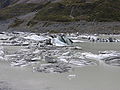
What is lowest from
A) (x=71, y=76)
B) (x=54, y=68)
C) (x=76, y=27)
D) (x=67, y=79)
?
(x=76, y=27)

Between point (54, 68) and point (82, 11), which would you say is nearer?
point (54, 68)

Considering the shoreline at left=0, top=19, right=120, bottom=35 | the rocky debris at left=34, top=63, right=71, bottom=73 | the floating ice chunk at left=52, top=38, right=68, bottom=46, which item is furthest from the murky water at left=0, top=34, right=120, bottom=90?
the shoreline at left=0, top=19, right=120, bottom=35

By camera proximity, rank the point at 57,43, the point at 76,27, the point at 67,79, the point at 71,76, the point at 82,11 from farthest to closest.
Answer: the point at 82,11 < the point at 76,27 < the point at 57,43 < the point at 71,76 < the point at 67,79

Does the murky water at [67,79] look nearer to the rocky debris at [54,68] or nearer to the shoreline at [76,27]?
the rocky debris at [54,68]

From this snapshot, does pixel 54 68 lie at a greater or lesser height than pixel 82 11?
greater

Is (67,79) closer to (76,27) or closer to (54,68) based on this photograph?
(54,68)

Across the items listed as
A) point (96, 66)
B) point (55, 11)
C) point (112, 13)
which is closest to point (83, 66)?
point (96, 66)

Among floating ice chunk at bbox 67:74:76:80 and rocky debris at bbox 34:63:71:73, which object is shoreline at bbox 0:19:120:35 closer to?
rocky debris at bbox 34:63:71:73

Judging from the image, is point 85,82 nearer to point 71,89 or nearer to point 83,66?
point 71,89

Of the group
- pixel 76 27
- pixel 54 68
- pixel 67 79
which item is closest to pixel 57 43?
pixel 54 68
